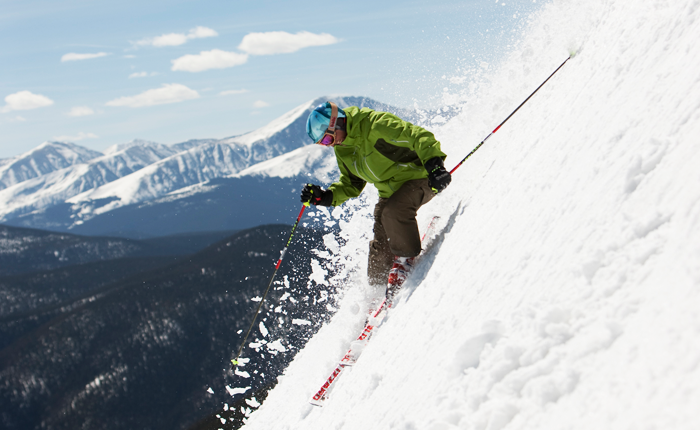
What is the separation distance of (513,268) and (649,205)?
117 centimetres

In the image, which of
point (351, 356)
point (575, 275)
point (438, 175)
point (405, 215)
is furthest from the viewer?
point (351, 356)

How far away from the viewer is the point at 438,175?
209 inches

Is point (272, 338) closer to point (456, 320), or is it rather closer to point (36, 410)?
point (36, 410)

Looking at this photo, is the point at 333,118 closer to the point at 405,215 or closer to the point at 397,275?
the point at 405,215

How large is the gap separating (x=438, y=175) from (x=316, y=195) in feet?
7.99

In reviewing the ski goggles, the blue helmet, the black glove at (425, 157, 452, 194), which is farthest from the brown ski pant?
the blue helmet

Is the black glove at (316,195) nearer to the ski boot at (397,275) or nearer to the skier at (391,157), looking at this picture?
the skier at (391,157)

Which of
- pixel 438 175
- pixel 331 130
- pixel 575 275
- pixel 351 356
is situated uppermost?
pixel 331 130

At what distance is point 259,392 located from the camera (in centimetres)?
1524

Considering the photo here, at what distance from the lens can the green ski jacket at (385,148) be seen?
5656 millimetres

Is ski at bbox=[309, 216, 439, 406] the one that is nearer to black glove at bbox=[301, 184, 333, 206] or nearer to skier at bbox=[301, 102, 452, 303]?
skier at bbox=[301, 102, 452, 303]

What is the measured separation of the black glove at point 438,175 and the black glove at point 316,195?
218 cm

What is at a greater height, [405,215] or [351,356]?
[405,215]

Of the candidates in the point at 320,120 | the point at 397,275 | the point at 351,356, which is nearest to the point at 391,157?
the point at 320,120
